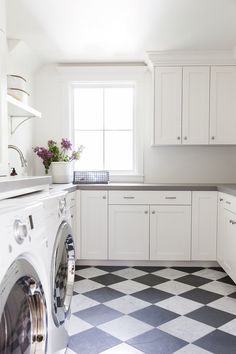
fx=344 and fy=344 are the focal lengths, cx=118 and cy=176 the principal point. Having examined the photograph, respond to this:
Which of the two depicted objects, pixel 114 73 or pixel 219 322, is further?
pixel 114 73

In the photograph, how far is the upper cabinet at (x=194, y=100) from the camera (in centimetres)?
349

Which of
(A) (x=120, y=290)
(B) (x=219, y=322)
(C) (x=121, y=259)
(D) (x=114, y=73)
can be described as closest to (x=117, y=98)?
(D) (x=114, y=73)

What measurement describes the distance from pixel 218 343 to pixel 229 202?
1.25 metres

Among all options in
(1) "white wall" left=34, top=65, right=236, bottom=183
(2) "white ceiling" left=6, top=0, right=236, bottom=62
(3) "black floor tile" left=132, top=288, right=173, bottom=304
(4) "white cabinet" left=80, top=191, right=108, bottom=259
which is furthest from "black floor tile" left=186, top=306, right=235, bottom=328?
(2) "white ceiling" left=6, top=0, right=236, bottom=62

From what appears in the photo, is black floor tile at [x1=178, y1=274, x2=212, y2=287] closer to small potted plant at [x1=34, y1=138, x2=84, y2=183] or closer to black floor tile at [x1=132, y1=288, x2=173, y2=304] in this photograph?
black floor tile at [x1=132, y1=288, x2=173, y2=304]

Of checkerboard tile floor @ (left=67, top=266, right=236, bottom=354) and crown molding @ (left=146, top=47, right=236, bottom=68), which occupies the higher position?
crown molding @ (left=146, top=47, right=236, bottom=68)

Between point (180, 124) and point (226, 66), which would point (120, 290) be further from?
point (226, 66)

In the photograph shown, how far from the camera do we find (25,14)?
2584 millimetres

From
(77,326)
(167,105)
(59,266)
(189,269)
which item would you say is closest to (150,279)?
(189,269)

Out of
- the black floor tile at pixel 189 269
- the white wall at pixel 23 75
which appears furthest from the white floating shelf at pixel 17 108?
the black floor tile at pixel 189 269

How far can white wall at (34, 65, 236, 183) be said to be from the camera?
3.82m

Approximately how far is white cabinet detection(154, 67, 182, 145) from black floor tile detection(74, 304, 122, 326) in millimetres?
1794

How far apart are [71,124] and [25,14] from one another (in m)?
1.50

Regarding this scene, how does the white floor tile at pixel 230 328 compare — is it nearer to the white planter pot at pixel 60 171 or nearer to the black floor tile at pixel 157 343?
the black floor tile at pixel 157 343
